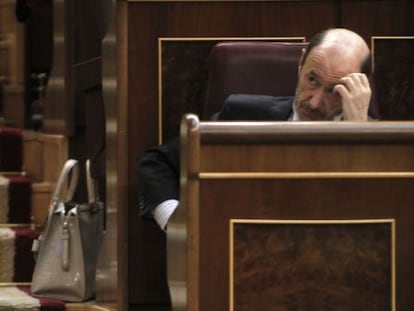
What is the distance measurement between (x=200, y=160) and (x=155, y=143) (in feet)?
3.02

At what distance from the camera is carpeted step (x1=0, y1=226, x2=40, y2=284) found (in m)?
3.85

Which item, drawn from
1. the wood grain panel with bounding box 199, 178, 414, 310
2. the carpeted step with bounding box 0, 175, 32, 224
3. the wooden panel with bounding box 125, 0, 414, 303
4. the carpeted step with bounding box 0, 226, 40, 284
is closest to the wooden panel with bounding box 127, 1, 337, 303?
the wooden panel with bounding box 125, 0, 414, 303

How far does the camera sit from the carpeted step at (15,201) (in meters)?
4.10

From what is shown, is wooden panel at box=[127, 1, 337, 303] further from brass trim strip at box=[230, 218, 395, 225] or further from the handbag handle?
brass trim strip at box=[230, 218, 395, 225]

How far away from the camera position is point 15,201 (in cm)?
411

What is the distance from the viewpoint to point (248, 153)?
226 centimetres

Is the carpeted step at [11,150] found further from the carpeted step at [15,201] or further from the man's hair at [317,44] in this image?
the man's hair at [317,44]

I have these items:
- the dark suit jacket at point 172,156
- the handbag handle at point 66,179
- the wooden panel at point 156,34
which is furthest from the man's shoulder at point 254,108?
the handbag handle at point 66,179

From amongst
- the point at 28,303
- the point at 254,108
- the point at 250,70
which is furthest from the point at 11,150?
the point at 254,108

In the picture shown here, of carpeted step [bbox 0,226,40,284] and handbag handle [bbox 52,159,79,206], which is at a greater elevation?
handbag handle [bbox 52,159,79,206]

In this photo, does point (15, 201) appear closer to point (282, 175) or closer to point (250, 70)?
point (250, 70)

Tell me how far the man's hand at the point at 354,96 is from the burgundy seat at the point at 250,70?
13.8 inches

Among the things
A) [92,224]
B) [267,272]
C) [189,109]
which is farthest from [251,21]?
[267,272]

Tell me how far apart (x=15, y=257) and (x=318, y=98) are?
1.47 metres
